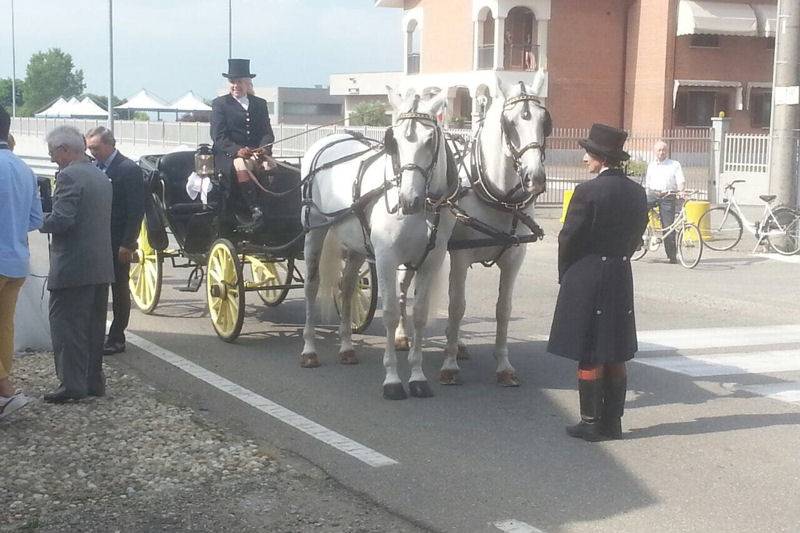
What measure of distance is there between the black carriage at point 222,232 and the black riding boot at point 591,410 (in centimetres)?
377

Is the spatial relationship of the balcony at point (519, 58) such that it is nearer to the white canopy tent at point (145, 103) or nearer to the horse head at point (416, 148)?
the white canopy tent at point (145, 103)

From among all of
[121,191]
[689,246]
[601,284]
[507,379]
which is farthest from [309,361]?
[689,246]

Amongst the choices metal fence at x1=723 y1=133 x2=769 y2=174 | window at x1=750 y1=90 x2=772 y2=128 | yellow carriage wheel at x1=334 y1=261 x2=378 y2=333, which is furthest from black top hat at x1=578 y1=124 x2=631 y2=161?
window at x1=750 y1=90 x2=772 y2=128

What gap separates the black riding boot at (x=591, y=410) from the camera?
22.9 feet

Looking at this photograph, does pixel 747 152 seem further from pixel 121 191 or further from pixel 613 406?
pixel 613 406

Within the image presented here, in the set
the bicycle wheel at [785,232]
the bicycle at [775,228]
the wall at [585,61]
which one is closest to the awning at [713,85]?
the wall at [585,61]

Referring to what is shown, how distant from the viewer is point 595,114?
152 ft

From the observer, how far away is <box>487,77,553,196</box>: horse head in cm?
759

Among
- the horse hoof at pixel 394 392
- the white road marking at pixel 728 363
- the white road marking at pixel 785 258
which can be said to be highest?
the white road marking at pixel 785 258

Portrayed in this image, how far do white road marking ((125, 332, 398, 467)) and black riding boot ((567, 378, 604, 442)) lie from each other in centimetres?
137

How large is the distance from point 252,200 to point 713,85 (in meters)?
37.9

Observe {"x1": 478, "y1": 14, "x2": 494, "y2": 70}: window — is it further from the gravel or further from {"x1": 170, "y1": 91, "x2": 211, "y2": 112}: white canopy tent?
the gravel

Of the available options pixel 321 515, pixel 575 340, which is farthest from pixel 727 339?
pixel 321 515

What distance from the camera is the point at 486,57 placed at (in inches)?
1831
